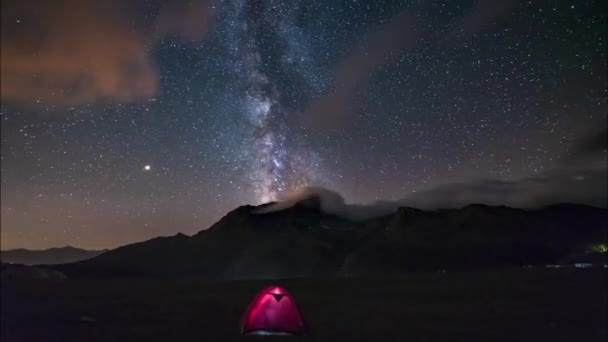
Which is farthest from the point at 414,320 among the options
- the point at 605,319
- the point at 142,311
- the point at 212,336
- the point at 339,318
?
the point at 142,311

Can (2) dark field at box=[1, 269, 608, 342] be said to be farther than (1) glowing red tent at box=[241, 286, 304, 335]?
No

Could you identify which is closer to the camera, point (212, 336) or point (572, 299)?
point (212, 336)

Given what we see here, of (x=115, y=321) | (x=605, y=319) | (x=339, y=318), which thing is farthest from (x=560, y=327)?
(x=115, y=321)

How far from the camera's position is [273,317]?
2073 cm

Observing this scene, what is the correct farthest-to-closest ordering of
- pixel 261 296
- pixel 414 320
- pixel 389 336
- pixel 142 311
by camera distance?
1. pixel 142 311
2. pixel 414 320
3. pixel 261 296
4. pixel 389 336

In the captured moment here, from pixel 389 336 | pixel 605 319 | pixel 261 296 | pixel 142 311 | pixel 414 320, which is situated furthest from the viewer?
pixel 142 311

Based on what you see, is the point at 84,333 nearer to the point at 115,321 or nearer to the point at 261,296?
the point at 115,321

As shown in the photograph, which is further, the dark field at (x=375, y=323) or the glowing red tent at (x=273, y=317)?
the glowing red tent at (x=273, y=317)

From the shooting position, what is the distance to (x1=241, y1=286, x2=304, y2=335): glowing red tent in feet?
67.6

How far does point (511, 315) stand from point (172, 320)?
16.2 metres

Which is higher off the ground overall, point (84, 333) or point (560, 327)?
point (84, 333)

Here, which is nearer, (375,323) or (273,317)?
(273,317)

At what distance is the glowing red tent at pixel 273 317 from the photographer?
67.6 feet

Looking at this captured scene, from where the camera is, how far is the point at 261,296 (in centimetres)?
2139
